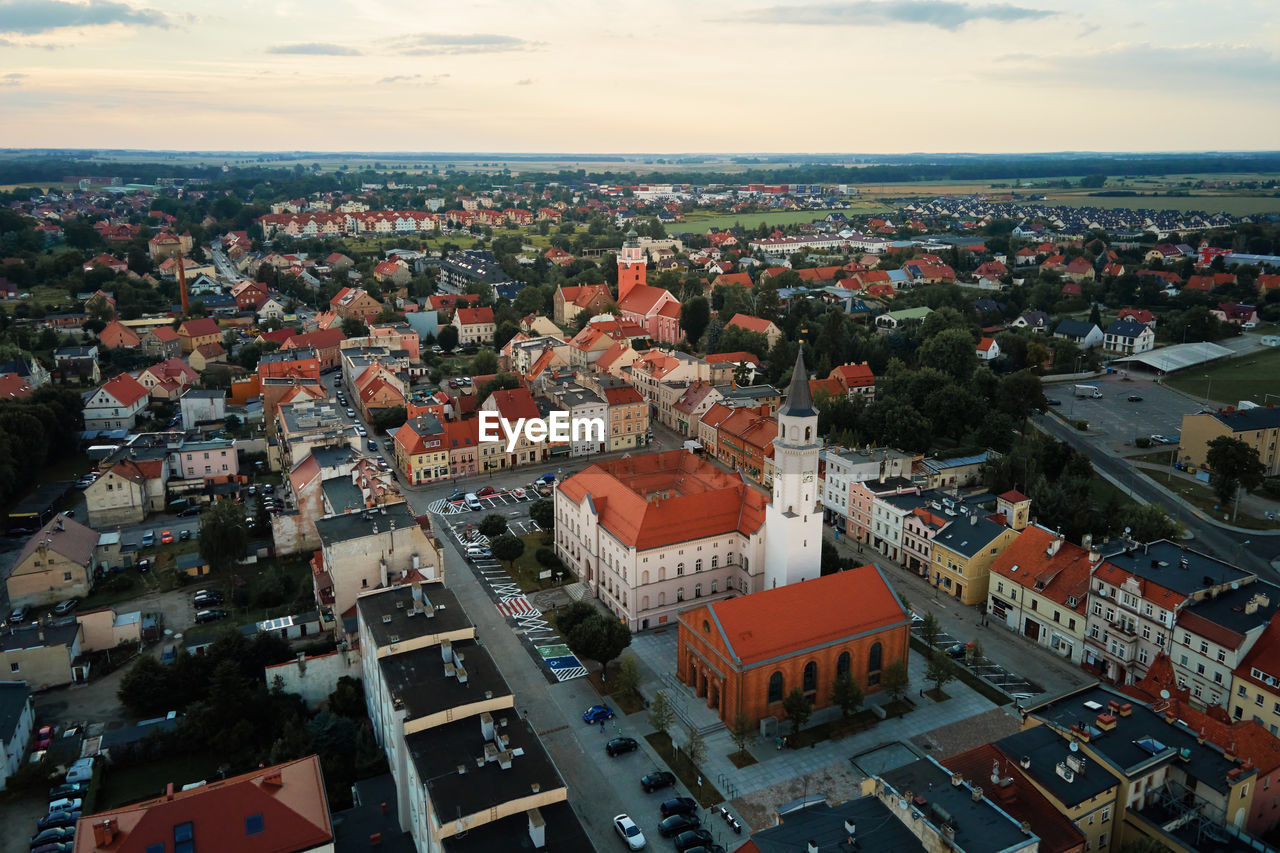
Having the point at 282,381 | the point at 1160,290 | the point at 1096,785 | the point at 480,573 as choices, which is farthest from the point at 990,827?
the point at 1160,290

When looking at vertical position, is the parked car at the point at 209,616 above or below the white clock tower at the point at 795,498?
below

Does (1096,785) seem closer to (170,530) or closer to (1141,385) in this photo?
(170,530)

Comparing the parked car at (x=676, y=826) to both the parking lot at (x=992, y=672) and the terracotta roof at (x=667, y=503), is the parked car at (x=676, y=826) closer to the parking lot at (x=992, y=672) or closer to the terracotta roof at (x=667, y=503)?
the terracotta roof at (x=667, y=503)

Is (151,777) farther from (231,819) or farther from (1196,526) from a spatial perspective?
(1196,526)

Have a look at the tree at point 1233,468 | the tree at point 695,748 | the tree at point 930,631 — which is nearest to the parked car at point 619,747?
the tree at point 695,748

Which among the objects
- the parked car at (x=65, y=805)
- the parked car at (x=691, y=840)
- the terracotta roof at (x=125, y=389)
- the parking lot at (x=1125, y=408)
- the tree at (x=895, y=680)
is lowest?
the parked car at (x=691, y=840)

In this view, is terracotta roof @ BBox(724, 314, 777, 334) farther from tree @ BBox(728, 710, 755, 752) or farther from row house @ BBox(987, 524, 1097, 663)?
tree @ BBox(728, 710, 755, 752)
